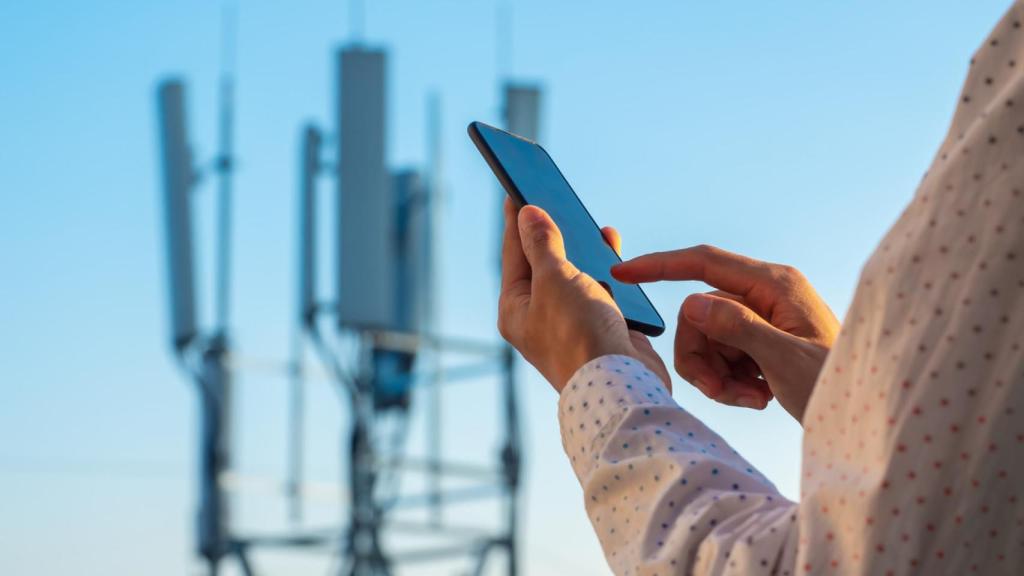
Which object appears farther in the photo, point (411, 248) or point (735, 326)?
point (411, 248)

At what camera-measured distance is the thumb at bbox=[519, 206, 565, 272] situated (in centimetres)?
136

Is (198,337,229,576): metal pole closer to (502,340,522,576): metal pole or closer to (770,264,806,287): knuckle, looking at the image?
(502,340,522,576): metal pole

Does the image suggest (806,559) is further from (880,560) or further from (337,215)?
(337,215)

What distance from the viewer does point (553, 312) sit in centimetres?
129

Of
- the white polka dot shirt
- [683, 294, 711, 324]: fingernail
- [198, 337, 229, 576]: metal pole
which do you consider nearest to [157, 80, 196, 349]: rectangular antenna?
[198, 337, 229, 576]: metal pole

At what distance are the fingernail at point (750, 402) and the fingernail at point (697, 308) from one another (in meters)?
0.19

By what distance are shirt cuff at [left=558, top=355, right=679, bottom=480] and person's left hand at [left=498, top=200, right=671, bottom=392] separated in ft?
0.13

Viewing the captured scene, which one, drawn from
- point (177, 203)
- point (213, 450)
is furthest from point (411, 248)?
point (213, 450)

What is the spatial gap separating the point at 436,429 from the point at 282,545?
A: 197 cm

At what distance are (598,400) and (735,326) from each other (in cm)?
52

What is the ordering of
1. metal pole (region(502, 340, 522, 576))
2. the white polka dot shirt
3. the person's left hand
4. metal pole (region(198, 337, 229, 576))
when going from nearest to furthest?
the white polka dot shirt, the person's left hand, metal pole (region(198, 337, 229, 576)), metal pole (region(502, 340, 522, 576))

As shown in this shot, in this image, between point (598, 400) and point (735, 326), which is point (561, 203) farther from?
point (598, 400)

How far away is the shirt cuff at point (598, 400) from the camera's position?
1131 mm

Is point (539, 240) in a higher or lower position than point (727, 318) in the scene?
higher
